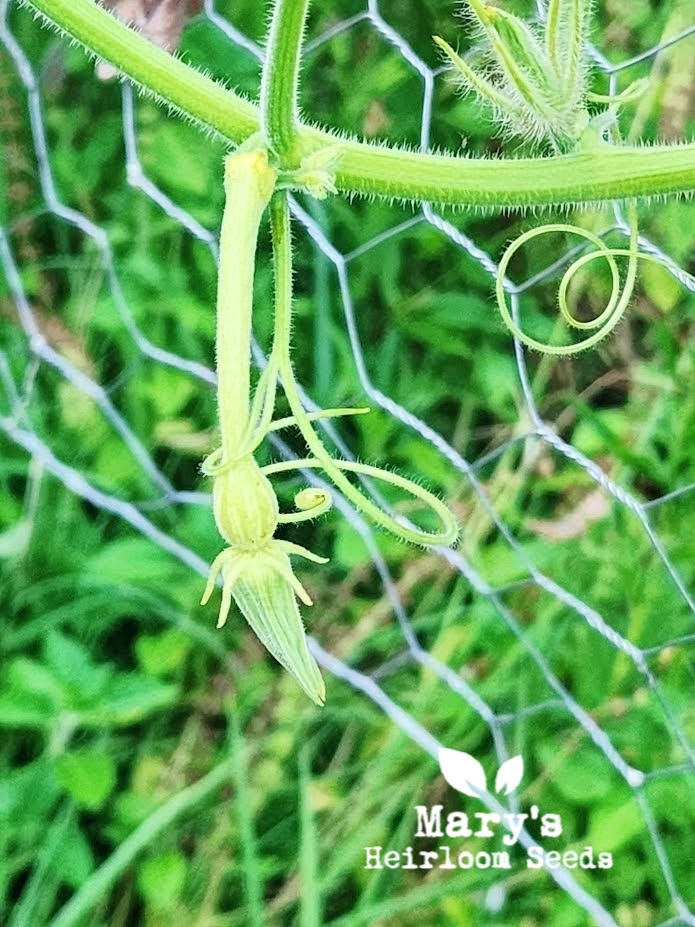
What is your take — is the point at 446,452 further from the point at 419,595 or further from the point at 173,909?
the point at 173,909

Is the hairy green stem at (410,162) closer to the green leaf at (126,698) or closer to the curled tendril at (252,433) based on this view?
the curled tendril at (252,433)

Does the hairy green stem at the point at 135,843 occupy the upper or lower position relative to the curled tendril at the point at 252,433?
lower

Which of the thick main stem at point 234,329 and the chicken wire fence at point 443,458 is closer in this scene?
the thick main stem at point 234,329

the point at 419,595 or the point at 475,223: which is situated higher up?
the point at 475,223

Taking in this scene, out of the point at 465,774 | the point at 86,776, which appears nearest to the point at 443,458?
the point at 465,774

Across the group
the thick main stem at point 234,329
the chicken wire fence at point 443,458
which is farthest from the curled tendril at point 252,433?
the chicken wire fence at point 443,458

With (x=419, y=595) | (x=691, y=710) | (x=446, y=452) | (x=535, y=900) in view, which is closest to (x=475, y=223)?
A: (x=446, y=452)
